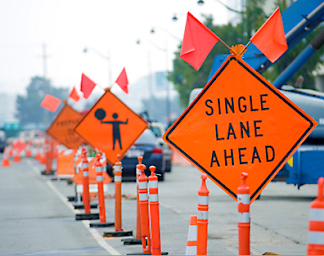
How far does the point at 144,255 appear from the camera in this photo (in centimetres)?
877

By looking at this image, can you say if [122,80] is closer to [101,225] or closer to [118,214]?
[101,225]

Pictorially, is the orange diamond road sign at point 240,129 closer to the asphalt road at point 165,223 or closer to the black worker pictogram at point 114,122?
the asphalt road at point 165,223

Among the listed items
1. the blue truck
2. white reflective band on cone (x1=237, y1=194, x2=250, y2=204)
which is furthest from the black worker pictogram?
white reflective band on cone (x1=237, y1=194, x2=250, y2=204)

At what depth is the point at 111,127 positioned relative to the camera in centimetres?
1376

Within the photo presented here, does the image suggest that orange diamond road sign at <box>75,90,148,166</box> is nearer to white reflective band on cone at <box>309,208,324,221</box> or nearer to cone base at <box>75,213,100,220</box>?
cone base at <box>75,213,100,220</box>

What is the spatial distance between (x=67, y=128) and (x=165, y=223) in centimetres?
1078

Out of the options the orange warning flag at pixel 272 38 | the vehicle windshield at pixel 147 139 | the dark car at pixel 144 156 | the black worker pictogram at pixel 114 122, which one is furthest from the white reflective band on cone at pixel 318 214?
the vehicle windshield at pixel 147 139

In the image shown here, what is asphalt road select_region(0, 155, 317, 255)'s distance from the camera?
385 inches

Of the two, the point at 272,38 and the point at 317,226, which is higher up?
the point at 272,38

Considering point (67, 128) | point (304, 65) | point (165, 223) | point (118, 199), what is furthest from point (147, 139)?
point (118, 199)

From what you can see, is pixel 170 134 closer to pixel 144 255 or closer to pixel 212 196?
pixel 144 255

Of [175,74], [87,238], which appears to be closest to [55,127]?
[87,238]

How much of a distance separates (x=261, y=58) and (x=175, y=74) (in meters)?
40.2

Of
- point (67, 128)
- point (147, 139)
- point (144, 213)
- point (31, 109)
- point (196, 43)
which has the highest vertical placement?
point (196, 43)
